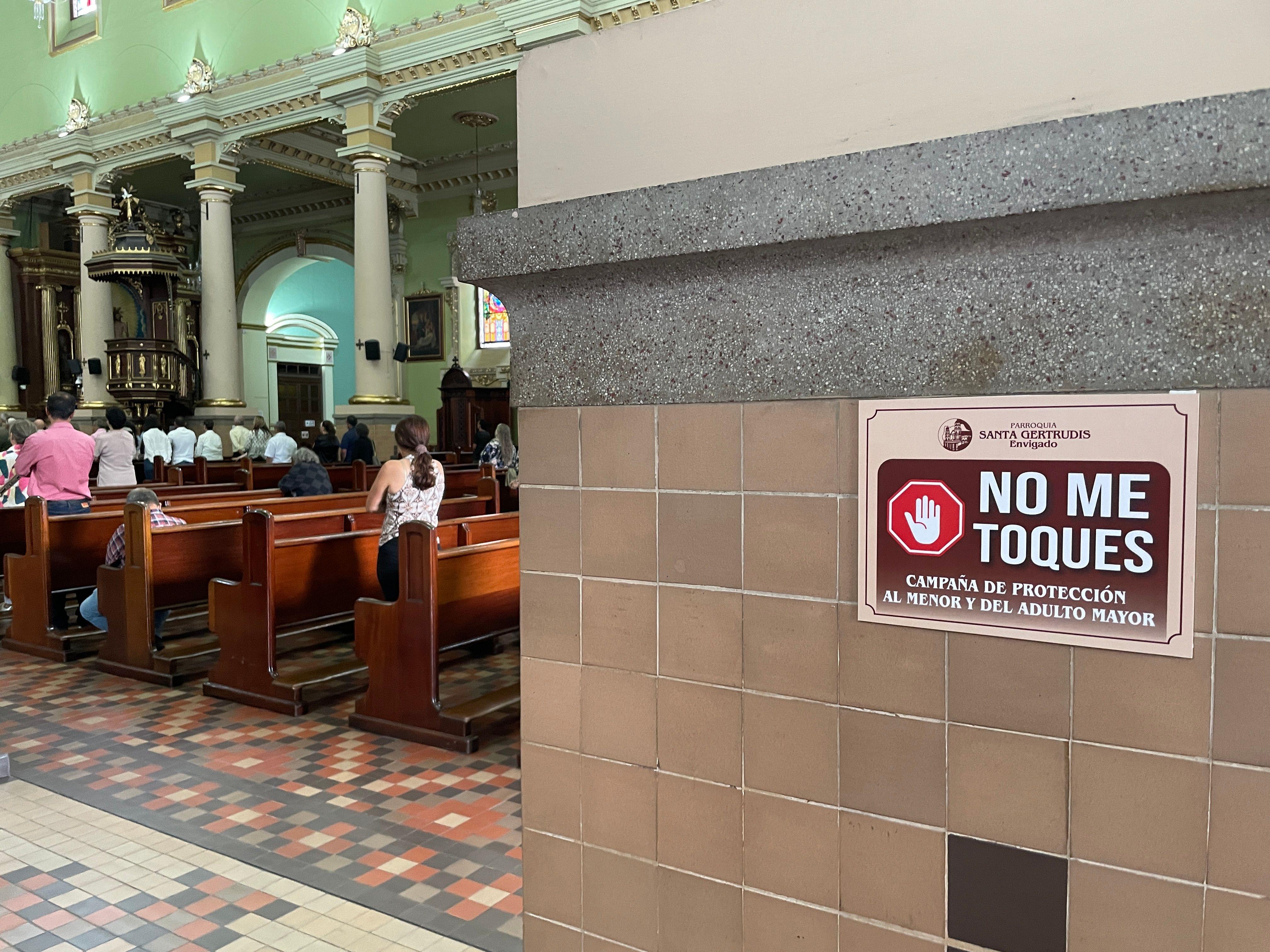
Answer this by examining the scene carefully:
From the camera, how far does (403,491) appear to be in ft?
15.9

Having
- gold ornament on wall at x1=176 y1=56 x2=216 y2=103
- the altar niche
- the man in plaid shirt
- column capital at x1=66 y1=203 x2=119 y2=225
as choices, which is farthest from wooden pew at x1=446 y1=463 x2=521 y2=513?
column capital at x1=66 y1=203 x2=119 y2=225

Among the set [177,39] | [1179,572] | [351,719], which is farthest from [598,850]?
[177,39]

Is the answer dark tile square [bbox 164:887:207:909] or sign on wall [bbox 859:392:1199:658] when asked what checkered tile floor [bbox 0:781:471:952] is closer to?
dark tile square [bbox 164:887:207:909]

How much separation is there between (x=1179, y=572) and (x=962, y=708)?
1.16ft

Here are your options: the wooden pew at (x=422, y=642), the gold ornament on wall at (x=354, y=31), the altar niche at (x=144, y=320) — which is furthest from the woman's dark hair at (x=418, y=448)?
the altar niche at (x=144, y=320)

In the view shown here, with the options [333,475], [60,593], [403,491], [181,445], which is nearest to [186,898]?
[403,491]

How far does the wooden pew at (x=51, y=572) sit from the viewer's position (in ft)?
19.0

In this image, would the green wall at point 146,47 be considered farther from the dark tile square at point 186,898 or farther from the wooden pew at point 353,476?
the dark tile square at point 186,898

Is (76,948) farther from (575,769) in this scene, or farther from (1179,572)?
(1179,572)

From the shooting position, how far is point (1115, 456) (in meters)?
1.24

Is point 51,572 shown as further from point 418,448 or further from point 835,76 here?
point 835,76

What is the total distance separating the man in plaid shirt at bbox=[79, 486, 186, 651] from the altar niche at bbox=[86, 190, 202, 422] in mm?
10138

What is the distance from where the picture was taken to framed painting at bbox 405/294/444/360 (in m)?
16.9

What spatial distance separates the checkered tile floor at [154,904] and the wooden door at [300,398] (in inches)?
748
